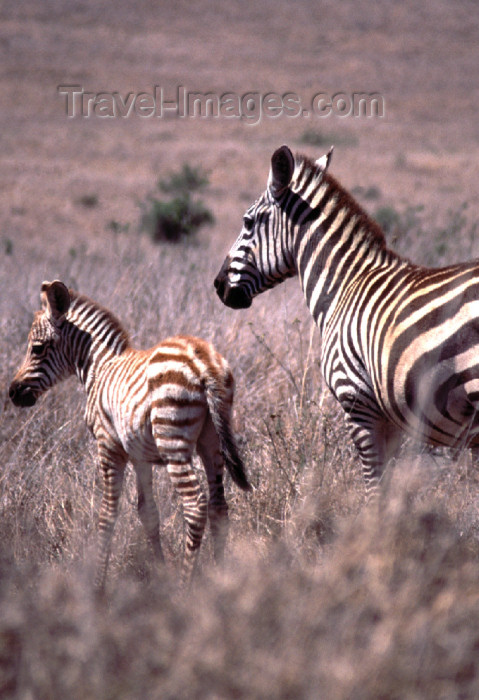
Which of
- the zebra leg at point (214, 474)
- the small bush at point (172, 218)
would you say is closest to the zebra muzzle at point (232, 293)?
the zebra leg at point (214, 474)

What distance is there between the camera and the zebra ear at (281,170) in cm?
512

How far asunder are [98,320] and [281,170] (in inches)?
60.4

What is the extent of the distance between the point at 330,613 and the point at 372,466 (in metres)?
2.08

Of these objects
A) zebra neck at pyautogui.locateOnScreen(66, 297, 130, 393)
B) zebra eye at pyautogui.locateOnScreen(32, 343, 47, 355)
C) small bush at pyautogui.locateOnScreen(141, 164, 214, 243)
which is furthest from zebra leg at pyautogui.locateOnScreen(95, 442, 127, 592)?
small bush at pyautogui.locateOnScreen(141, 164, 214, 243)

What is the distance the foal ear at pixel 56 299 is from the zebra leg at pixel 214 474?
138 cm

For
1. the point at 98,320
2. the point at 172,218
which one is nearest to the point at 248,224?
the point at 98,320

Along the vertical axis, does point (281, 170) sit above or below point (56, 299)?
above

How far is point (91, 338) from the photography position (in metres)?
5.39

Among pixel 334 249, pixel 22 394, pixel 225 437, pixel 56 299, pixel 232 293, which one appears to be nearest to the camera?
pixel 225 437

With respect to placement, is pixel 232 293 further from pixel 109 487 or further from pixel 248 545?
→ pixel 248 545

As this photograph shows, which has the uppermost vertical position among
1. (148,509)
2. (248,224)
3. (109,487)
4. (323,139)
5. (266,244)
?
(323,139)

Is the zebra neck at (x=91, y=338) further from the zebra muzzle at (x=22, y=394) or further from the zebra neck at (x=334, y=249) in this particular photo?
the zebra neck at (x=334, y=249)

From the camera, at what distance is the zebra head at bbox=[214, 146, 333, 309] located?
528 cm

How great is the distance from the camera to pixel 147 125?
42.8 metres
